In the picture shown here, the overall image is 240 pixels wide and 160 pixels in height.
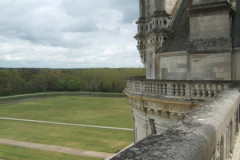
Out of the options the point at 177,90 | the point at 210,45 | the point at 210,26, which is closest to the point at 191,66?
the point at 210,45

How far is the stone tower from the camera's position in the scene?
30.5ft

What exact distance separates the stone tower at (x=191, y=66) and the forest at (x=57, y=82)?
7841 centimetres

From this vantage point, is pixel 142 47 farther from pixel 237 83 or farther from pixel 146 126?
pixel 237 83

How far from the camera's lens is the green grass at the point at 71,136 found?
27.7 meters

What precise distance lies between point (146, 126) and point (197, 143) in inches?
386

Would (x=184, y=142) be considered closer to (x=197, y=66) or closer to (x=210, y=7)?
(x=197, y=66)

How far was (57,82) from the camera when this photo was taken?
103750 millimetres

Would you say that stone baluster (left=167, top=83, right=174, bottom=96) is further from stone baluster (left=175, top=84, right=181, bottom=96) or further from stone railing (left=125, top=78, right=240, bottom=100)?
stone baluster (left=175, top=84, right=181, bottom=96)

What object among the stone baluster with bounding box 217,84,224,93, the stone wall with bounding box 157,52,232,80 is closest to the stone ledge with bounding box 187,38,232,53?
the stone wall with bounding box 157,52,232,80

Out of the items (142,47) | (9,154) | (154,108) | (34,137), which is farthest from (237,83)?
(34,137)

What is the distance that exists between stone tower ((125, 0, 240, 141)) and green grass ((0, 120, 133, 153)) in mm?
14476

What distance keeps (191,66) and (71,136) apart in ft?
77.3

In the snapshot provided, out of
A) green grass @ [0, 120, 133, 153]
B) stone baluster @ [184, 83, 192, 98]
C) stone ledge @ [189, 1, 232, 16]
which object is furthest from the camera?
green grass @ [0, 120, 133, 153]

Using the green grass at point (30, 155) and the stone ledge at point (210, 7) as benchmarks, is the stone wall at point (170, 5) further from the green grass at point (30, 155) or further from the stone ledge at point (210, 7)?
the green grass at point (30, 155)
